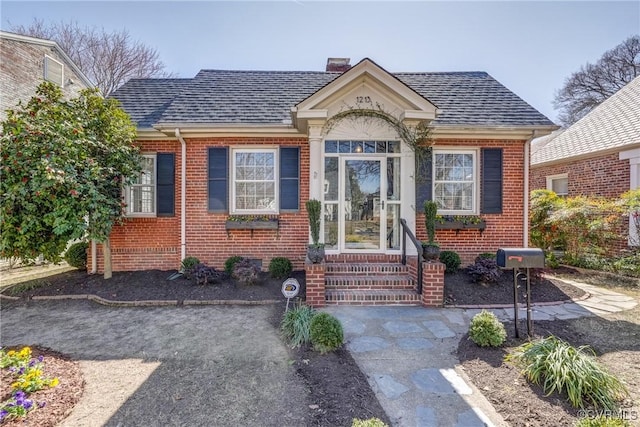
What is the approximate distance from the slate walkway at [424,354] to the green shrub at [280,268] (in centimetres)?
170

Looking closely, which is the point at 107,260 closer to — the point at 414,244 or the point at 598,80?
the point at 414,244

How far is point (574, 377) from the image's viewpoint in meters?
2.70

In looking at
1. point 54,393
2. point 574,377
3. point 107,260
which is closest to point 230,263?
point 107,260

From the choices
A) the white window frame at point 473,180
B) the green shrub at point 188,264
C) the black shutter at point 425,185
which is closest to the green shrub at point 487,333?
the black shutter at point 425,185

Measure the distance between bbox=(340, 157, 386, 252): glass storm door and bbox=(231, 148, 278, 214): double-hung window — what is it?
5.92 feet

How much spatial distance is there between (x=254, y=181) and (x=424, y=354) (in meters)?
5.18

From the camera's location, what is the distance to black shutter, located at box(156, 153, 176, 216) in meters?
7.10

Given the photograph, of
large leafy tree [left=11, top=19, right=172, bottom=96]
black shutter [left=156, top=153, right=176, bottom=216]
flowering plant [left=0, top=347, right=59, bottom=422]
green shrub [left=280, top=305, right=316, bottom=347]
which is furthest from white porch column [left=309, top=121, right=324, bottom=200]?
large leafy tree [left=11, top=19, right=172, bottom=96]

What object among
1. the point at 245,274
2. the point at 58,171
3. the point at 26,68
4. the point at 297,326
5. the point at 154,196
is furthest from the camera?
the point at 26,68

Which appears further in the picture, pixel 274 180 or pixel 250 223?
pixel 274 180

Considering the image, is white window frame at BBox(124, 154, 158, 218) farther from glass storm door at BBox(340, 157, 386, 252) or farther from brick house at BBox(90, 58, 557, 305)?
glass storm door at BBox(340, 157, 386, 252)

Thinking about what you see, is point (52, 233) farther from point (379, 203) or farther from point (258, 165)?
point (379, 203)

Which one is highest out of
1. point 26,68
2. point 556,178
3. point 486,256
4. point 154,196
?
point 26,68

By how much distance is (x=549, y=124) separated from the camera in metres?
6.66
